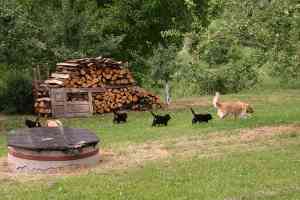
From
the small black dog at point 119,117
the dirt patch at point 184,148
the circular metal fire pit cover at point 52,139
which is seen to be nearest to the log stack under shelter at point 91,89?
the small black dog at point 119,117

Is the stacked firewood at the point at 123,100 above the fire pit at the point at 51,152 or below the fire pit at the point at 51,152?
above

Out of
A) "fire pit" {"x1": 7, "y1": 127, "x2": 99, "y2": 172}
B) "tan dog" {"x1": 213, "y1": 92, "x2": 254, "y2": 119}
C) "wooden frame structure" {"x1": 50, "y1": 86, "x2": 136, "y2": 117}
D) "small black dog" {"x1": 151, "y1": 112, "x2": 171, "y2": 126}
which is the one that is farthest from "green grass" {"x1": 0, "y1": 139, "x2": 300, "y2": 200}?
"wooden frame structure" {"x1": 50, "y1": 86, "x2": 136, "y2": 117}

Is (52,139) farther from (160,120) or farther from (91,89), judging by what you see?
(91,89)

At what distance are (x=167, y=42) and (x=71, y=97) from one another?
6.21 metres

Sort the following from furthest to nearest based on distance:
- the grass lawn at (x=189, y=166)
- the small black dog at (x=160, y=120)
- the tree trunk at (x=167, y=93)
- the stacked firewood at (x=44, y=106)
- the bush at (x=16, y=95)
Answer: the tree trunk at (x=167, y=93)
the bush at (x=16, y=95)
the stacked firewood at (x=44, y=106)
the small black dog at (x=160, y=120)
the grass lawn at (x=189, y=166)

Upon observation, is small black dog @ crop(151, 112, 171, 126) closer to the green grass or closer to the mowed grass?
the mowed grass

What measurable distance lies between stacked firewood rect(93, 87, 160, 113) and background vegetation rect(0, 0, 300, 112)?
1.20 metres

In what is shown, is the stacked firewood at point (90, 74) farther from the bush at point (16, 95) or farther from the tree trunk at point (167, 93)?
the tree trunk at point (167, 93)

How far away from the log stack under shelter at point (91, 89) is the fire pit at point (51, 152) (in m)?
9.91

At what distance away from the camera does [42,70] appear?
26844 millimetres

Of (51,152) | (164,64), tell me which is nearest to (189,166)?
(51,152)

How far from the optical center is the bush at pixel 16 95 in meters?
23.4

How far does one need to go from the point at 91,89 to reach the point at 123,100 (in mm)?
1275

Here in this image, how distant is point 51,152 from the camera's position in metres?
11.8
